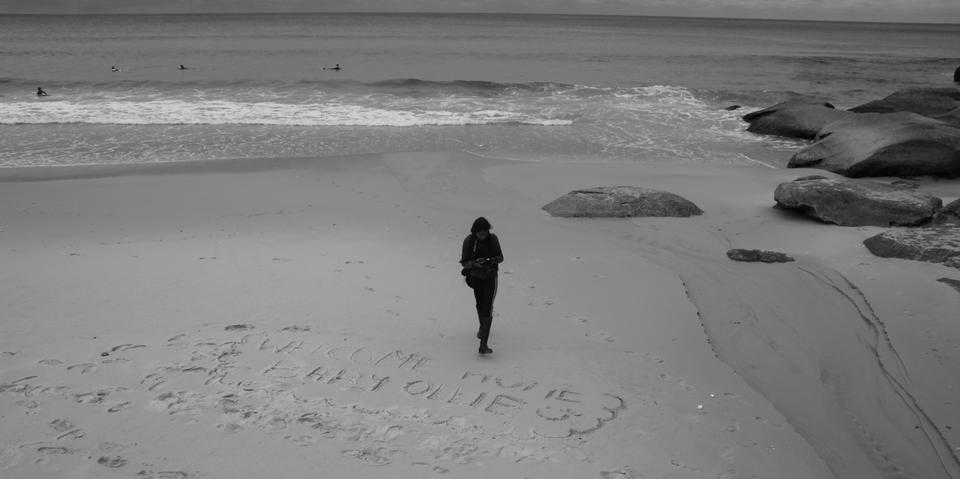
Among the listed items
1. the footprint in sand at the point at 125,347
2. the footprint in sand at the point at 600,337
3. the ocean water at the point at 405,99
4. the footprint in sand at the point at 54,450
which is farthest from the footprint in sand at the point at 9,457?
the ocean water at the point at 405,99

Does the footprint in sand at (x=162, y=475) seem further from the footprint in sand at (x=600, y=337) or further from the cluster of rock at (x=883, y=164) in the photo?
the cluster of rock at (x=883, y=164)

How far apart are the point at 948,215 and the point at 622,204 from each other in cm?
437

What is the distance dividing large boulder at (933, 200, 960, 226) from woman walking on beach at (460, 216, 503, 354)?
6987 mm

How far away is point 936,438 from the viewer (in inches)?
197

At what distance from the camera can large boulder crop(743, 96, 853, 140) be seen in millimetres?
18562

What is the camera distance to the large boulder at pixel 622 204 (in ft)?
34.3

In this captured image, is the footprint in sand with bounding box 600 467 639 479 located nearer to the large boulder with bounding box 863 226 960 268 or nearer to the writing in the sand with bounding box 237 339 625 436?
the writing in the sand with bounding box 237 339 625 436

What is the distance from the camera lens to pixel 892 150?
1297 centimetres

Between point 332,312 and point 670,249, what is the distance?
4.63m

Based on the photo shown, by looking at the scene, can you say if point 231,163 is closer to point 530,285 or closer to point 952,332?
point 530,285

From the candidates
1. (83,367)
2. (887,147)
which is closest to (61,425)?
(83,367)

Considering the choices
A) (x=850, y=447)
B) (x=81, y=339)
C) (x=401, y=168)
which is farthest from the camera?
(x=401, y=168)

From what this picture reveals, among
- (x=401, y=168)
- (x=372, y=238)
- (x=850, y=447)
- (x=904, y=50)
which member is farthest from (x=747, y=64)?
(x=850, y=447)

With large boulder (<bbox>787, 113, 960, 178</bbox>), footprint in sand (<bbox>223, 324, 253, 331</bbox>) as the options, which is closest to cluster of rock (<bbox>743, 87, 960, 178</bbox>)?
large boulder (<bbox>787, 113, 960, 178</bbox>)
